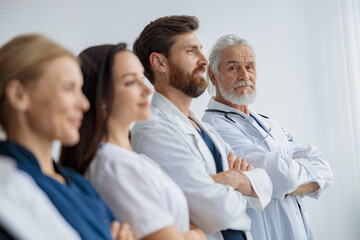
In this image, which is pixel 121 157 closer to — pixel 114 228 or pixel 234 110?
pixel 114 228

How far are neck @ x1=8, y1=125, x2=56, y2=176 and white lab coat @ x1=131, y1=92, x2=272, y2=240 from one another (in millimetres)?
633

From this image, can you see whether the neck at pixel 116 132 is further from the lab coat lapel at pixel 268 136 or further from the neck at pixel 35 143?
the lab coat lapel at pixel 268 136

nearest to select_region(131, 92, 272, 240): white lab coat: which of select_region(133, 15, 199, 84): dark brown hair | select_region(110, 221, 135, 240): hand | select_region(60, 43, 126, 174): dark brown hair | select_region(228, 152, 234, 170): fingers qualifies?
select_region(228, 152, 234, 170): fingers

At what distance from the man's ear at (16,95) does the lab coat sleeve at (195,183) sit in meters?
0.74

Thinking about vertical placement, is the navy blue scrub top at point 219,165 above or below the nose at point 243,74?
below

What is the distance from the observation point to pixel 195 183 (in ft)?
6.08

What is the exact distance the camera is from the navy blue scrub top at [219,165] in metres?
2.08

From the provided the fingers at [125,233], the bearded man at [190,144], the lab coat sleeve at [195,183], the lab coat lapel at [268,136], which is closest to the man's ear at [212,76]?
the lab coat lapel at [268,136]

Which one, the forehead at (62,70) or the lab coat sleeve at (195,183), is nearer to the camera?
the forehead at (62,70)

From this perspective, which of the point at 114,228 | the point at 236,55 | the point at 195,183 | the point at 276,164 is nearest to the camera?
the point at 114,228

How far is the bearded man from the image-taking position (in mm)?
1853

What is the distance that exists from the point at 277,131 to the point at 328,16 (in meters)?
2.00

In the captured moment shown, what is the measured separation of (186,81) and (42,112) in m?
0.98

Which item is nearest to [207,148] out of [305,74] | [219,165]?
[219,165]
